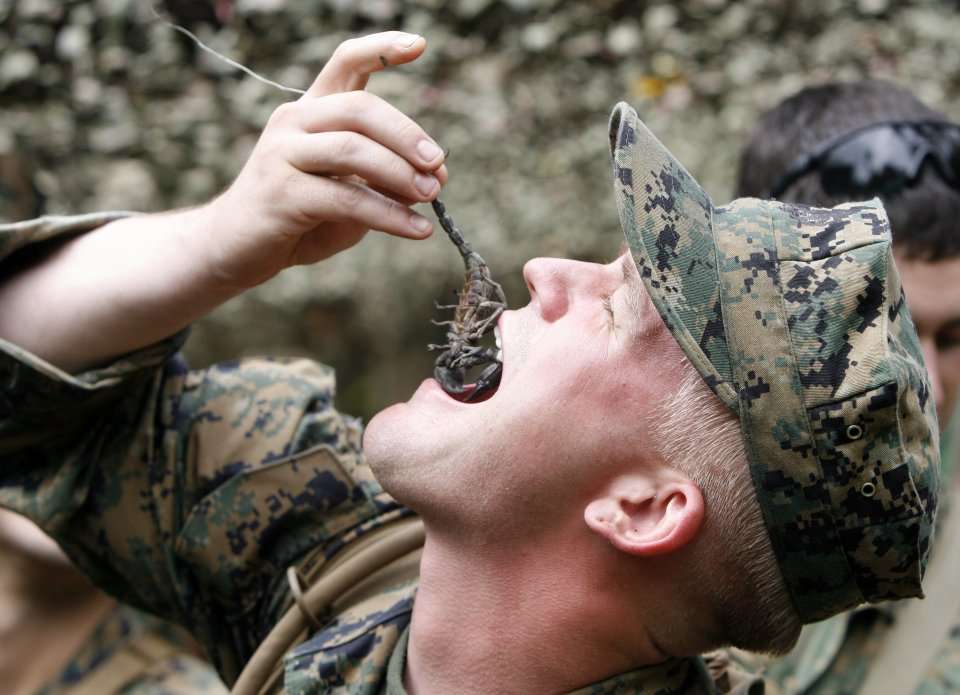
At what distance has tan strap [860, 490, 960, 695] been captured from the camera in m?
2.59

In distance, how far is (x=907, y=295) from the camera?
258 centimetres

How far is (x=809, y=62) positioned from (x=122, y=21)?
282 cm

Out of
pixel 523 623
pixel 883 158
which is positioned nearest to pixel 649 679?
pixel 523 623

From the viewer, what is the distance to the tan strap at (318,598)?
6.34 ft

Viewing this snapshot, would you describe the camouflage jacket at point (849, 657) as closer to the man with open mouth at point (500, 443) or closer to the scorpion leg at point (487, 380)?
the man with open mouth at point (500, 443)

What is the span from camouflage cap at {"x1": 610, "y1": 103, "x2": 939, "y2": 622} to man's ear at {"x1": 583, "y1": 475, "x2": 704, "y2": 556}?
111 millimetres

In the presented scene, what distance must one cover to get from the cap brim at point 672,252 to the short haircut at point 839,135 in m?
1.19

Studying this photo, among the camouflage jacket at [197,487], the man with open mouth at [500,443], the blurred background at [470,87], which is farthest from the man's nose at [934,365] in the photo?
the blurred background at [470,87]

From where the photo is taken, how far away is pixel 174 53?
450 cm

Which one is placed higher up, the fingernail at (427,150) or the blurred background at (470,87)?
the fingernail at (427,150)

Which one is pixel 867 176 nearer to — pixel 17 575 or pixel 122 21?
pixel 17 575

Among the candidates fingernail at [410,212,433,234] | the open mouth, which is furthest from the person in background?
fingernail at [410,212,433,234]

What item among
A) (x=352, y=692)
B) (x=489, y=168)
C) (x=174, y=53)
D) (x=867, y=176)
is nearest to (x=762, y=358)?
(x=352, y=692)

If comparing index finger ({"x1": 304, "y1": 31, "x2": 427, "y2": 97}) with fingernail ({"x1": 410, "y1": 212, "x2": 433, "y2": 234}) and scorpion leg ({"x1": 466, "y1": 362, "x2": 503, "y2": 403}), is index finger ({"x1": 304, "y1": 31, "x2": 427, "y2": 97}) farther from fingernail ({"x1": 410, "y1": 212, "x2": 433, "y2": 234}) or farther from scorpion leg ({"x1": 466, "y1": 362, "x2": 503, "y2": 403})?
scorpion leg ({"x1": 466, "y1": 362, "x2": 503, "y2": 403})
